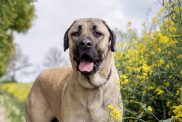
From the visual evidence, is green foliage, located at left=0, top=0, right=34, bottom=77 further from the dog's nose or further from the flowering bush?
the dog's nose

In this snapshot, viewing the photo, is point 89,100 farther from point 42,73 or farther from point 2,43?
point 2,43

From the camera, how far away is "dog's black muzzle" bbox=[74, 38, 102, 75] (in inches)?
237

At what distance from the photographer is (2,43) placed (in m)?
28.3

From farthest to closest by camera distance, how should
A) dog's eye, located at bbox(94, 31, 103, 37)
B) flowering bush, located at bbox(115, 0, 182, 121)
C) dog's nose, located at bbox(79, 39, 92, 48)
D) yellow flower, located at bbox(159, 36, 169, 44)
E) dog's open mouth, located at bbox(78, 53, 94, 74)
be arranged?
yellow flower, located at bbox(159, 36, 169, 44) → flowering bush, located at bbox(115, 0, 182, 121) → dog's eye, located at bbox(94, 31, 103, 37) → dog's open mouth, located at bbox(78, 53, 94, 74) → dog's nose, located at bbox(79, 39, 92, 48)

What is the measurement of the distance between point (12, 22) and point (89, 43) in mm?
27612

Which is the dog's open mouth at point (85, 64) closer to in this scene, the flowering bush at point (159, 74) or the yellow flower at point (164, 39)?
the flowering bush at point (159, 74)

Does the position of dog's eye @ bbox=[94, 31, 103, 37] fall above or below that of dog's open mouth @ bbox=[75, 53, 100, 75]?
above

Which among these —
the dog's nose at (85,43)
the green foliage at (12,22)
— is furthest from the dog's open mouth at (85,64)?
the green foliage at (12,22)

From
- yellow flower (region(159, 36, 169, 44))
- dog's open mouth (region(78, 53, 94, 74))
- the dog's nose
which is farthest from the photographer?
yellow flower (region(159, 36, 169, 44))

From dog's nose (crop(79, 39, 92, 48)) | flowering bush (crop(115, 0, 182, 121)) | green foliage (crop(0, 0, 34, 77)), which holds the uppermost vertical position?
dog's nose (crop(79, 39, 92, 48))

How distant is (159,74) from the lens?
716cm

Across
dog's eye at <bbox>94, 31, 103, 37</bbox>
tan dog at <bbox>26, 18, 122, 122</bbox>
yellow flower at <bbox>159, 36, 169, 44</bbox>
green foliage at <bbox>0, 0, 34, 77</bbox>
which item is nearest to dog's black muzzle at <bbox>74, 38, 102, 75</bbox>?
tan dog at <bbox>26, 18, 122, 122</bbox>

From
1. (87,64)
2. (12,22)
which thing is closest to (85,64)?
(87,64)

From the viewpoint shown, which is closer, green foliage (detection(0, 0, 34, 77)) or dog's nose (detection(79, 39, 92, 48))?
dog's nose (detection(79, 39, 92, 48))
